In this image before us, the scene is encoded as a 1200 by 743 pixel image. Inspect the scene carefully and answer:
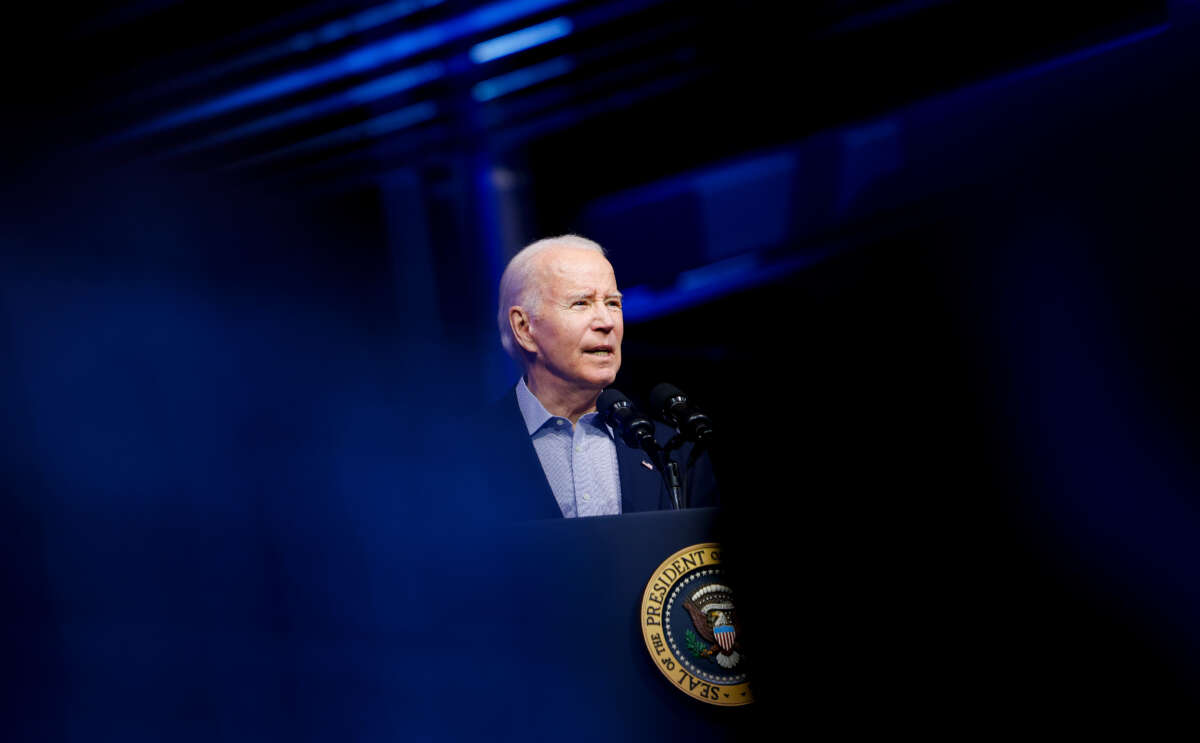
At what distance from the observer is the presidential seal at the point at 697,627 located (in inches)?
46.0

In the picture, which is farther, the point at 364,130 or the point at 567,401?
the point at 364,130

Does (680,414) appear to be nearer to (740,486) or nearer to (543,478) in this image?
(740,486)

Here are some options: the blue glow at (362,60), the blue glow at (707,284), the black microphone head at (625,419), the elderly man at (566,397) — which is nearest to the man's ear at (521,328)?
the elderly man at (566,397)

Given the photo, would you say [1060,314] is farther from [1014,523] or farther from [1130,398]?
[1014,523]

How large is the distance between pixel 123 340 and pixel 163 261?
1.38 ft

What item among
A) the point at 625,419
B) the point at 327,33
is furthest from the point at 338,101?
the point at 625,419

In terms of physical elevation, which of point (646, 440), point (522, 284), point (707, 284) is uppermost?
point (707, 284)

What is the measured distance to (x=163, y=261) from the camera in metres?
1.89

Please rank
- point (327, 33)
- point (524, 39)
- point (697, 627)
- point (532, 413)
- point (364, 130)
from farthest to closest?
point (364, 130) < point (524, 39) < point (327, 33) < point (532, 413) < point (697, 627)

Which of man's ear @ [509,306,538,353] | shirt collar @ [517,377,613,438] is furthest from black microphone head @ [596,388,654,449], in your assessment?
man's ear @ [509,306,538,353]

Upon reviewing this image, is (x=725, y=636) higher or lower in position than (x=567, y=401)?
lower

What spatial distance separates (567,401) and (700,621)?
0.56 meters

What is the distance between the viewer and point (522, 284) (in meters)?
1.68

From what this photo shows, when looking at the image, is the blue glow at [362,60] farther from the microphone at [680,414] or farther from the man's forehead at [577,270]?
the microphone at [680,414]
